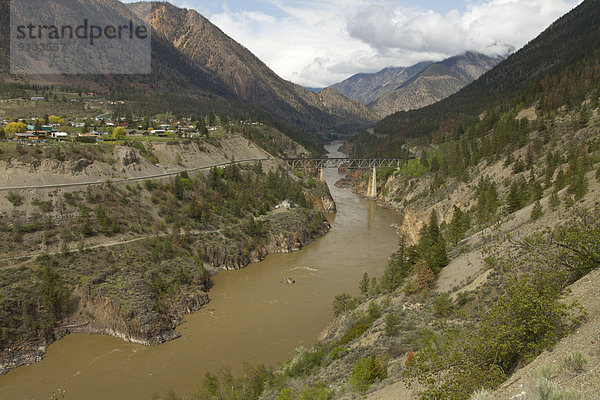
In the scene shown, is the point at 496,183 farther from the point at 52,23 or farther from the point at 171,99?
the point at 52,23

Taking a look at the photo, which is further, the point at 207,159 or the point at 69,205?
the point at 207,159

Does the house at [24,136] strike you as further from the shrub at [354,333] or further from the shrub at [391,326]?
the shrub at [391,326]

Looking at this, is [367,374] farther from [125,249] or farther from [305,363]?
[125,249]

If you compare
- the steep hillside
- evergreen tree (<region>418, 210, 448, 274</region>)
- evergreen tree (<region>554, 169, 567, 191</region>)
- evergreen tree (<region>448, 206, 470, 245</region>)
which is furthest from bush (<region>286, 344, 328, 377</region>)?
the steep hillside

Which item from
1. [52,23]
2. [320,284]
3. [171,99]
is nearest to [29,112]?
[171,99]

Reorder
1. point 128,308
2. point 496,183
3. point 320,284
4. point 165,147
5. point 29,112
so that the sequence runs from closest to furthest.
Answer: point 128,308, point 320,284, point 496,183, point 165,147, point 29,112
